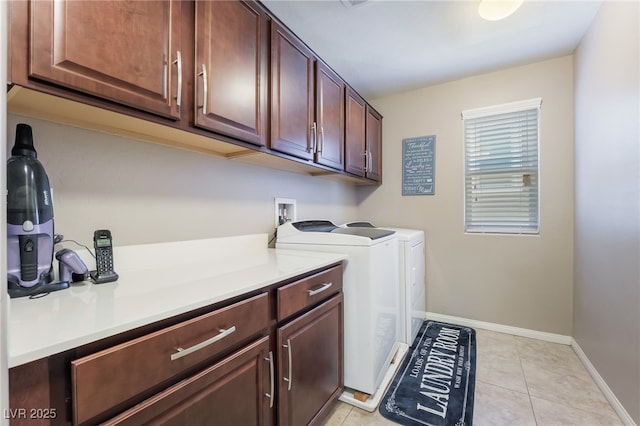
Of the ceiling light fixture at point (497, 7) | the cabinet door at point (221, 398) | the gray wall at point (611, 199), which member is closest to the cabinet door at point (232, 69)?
the cabinet door at point (221, 398)

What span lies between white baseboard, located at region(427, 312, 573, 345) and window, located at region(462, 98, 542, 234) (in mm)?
861

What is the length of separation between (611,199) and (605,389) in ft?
3.68

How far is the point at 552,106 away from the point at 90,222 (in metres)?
3.25

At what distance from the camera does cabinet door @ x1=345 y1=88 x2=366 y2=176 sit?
2242mm

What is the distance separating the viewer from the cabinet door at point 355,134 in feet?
7.36

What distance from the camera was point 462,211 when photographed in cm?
265

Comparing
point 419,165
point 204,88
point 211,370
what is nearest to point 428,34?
point 419,165

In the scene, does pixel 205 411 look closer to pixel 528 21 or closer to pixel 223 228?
pixel 223 228

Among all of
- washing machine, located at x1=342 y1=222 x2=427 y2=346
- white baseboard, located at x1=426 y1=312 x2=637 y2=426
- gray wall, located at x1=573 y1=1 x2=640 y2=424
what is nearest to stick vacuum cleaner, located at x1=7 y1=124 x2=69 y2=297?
washing machine, located at x1=342 y1=222 x2=427 y2=346

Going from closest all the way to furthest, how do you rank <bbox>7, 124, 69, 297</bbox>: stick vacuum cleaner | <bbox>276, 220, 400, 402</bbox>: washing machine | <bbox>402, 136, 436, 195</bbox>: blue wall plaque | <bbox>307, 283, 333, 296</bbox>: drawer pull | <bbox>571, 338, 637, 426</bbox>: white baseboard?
<bbox>7, 124, 69, 297</bbox>: stick vacuum cleaner, <bbox>307, 283, 333, 296</bbox>: drawer pull, <bbox>571, 338, 637, 426</bbox>: white baseboard, <bbox>276, 220, 400, 402</bbox>: washing machine, <bbox>402, 136, 436, 195</bbox>: blue wall plaque

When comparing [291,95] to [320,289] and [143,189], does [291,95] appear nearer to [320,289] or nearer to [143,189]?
[143,189]

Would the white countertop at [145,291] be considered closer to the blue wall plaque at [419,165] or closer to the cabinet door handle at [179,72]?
the cabinet door handle at [179,72]

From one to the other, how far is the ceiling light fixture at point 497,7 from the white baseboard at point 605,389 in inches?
86.3

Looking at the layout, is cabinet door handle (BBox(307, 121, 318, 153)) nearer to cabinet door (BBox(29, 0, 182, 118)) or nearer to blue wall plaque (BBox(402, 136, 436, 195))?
cabinet door (BBox(29, 0, 182, 118))
